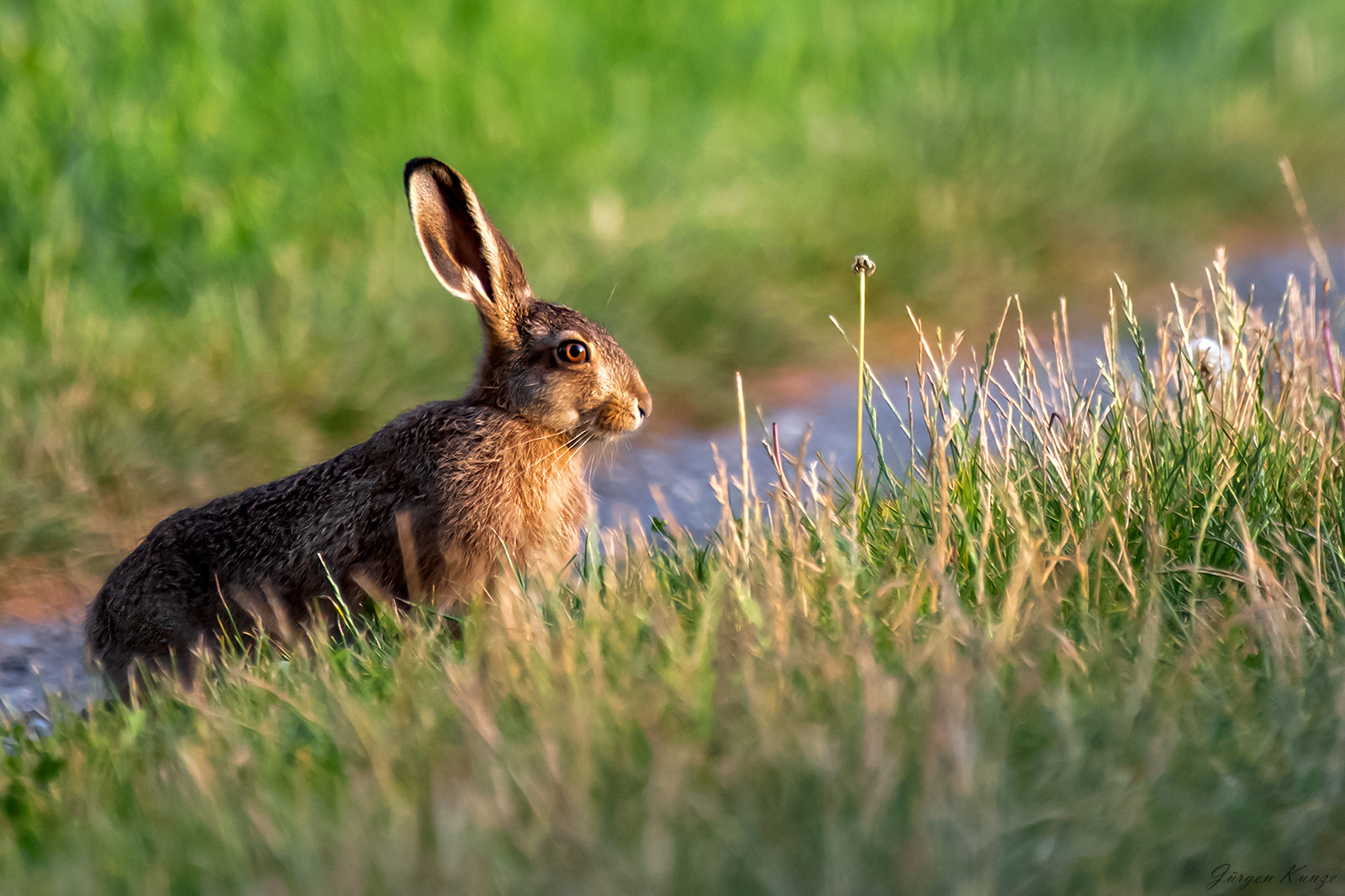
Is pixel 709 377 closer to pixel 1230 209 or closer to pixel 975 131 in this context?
pixel 975 131

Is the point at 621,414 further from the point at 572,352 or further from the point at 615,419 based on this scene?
the point at 572,352

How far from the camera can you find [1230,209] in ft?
30.1

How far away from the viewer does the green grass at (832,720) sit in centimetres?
205

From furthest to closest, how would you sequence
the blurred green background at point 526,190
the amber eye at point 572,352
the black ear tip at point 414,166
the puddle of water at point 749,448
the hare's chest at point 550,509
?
the blurred green background at point 526,190, the puddle of water at point 749,448, the amber eye at point 572,352, the hare's chest at point 550,509, the black ear tip at point 414,166

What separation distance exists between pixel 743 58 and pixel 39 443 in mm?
5865

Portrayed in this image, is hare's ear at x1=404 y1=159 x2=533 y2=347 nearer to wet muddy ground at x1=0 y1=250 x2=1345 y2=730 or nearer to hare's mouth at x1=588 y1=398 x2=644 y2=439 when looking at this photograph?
hare's mouth at x1=588 y1=398 x2=644 y2=439

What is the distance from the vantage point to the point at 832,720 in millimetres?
2412

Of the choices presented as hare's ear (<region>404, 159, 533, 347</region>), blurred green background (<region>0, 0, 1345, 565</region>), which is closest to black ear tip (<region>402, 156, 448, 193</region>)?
hare's ear (<region>404, 159, 533, 347</region>)

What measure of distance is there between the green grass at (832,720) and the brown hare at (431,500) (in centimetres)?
61

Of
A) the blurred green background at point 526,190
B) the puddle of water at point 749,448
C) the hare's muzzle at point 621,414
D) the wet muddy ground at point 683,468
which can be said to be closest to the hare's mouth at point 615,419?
the hare's muzzle at point 621,414

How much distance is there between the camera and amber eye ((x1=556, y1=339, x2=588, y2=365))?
4.23 metres
